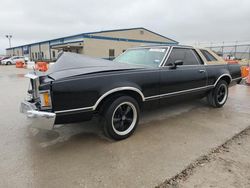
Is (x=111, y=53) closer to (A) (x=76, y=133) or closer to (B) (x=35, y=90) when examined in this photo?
(A) (x=76, y=133)

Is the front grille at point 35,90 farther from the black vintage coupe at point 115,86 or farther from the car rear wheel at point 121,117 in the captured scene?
the car rear wheel at point 121,117

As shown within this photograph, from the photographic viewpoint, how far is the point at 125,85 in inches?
112

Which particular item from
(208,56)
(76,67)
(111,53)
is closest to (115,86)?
(76,67)

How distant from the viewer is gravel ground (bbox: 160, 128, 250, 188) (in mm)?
2021

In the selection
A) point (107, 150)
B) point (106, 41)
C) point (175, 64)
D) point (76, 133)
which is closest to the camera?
point (107, 150)

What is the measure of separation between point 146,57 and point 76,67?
5.11 feet

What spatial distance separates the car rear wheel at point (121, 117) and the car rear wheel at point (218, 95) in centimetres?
255

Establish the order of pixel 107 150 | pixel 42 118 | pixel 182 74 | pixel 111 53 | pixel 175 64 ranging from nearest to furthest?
pixel 42 118 → pixel 107 150 → pixel 175 64 → pixel 182 74 → pixel 111 53

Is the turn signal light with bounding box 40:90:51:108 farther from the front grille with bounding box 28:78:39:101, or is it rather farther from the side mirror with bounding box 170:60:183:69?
the side mirror with bounding box 170:60:183:69

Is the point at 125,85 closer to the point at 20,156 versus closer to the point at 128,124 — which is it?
the point at 128,124

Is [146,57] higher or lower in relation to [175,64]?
higher

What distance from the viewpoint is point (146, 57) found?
3828 mm

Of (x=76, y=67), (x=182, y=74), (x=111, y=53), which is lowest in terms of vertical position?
(x=182, y=74)

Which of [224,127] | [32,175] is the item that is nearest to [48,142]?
[32,175]
